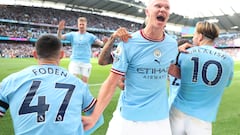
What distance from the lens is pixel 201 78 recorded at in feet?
11.6

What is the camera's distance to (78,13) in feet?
231

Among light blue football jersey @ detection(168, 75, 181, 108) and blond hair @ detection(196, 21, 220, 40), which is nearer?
blond hair @ detection(196, 21, 220, 40)

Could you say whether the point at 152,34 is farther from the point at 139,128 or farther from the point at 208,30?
the point at 139,128

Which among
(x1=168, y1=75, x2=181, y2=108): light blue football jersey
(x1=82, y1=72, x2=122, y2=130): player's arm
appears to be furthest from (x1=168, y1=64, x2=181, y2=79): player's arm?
(x1=82, y1=72, x2=122, y2=130): player's arm

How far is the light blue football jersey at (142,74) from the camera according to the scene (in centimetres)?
304

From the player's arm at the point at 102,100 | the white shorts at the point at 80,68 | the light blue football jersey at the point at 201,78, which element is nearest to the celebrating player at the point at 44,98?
the player's arm at the point at 102,100

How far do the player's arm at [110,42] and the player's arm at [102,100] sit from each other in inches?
11.8

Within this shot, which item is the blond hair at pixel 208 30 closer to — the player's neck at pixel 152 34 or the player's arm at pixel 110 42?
the player's neck at pixel 152 34

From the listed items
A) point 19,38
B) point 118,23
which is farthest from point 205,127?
point 118,23

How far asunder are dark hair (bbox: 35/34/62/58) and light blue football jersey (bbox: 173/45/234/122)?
1.50 metres

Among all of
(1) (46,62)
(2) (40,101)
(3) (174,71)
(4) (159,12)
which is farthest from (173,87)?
(2) (40,101)

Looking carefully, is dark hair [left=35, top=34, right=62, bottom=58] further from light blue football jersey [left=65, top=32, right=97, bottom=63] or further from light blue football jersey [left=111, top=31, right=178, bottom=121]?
light blue football jersey [left=65, top=32, right=97, bottom=63]

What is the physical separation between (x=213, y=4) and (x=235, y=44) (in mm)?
9865

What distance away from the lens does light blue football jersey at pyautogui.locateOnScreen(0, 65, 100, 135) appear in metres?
2.45
